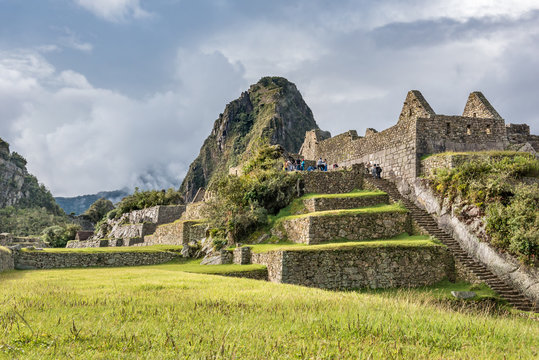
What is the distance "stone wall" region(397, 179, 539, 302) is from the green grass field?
10524 mm

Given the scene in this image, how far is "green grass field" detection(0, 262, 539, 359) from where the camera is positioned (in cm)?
553

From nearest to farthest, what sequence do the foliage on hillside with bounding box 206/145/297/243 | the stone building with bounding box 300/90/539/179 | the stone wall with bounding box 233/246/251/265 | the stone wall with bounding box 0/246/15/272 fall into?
1. the stone wall with bounding box 0/246/15/272
2. the stone wall with bounding box 233/246/251/265
3. the stone building with bounding box 300/90/539/179
4. the foliage on hillside with bounding box 206/145/297/243

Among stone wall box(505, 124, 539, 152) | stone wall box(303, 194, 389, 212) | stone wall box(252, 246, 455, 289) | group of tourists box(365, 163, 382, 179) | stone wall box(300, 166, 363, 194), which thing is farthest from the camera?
stone wall box(300, 166, 363, 194)

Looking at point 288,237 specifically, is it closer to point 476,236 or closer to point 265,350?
point 476,236

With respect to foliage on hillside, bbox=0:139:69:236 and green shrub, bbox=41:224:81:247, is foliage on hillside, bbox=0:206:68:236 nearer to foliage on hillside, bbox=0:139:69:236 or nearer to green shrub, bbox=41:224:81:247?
foliage on hillside, bbox=0:139:69:236

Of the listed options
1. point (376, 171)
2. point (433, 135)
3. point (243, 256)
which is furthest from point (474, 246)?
point (243, 256)

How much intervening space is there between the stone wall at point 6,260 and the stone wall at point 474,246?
23.3m

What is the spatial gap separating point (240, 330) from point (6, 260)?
2142 cm

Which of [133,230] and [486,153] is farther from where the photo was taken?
[133,230]

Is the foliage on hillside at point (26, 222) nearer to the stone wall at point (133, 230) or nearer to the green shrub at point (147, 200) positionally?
the green shrub at point (147, 200)

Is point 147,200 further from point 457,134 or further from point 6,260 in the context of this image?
point 457,134

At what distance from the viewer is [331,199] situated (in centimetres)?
2648

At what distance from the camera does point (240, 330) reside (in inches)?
251

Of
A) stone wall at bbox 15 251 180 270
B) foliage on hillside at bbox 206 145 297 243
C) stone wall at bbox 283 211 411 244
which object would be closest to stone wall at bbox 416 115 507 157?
stone wall at bbox 283 211 411 244
